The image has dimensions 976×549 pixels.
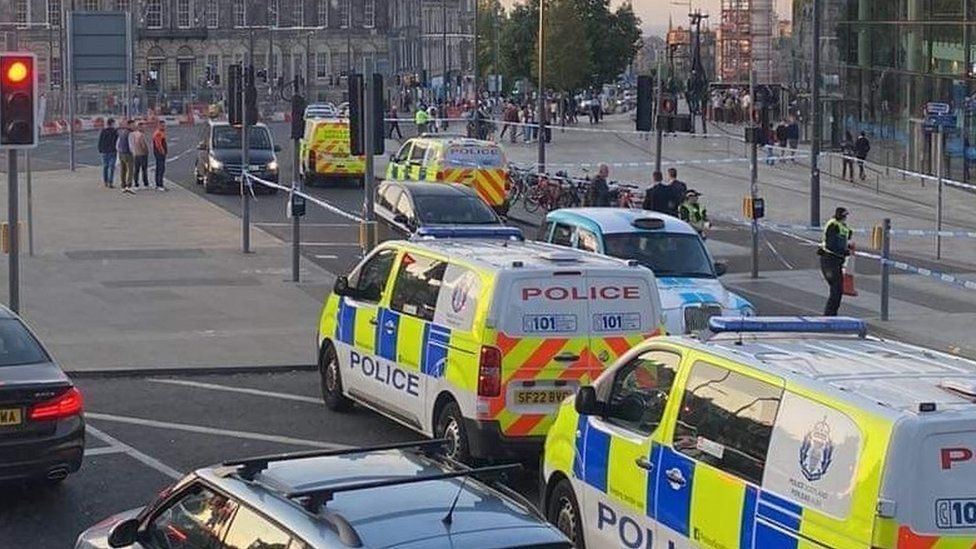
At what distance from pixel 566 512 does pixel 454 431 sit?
3.22 metres

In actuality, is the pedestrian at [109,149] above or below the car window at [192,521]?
above

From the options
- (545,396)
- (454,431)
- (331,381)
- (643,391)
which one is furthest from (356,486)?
(331,381)

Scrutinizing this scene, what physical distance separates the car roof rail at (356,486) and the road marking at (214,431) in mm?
7417

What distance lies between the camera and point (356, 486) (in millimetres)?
7133

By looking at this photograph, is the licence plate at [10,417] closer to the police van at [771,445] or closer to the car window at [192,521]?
the police van at [771,445]

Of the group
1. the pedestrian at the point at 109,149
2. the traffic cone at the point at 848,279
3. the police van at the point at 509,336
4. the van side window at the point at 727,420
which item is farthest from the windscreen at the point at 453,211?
the van side window at the point at 727,420

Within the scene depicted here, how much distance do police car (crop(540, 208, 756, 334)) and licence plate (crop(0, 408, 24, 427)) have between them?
28.2 ft

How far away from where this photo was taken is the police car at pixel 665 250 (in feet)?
62.4

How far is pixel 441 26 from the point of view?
150 m

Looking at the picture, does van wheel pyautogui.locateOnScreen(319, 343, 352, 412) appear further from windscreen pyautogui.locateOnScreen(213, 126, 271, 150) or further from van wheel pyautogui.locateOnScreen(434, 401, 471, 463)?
windscreen pyautogui.locateOnScreen(213, 126, 271, 150)

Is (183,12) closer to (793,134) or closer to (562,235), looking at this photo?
(793,134)

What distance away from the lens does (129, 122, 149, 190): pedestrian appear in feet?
140

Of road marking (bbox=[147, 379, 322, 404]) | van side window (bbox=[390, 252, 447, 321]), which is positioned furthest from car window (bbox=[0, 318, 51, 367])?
road marking (bbox=[147, 379, 322, 404])

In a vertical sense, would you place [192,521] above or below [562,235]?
below
